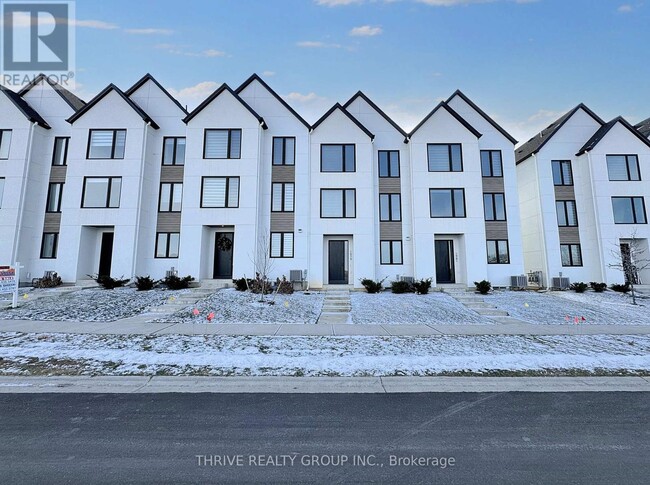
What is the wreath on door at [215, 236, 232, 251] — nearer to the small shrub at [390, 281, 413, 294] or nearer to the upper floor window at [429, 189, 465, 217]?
the small shrub at [390, 281, 413, 294]

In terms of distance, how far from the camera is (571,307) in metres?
13.1

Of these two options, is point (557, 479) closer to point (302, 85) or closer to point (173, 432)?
point (173, 432)

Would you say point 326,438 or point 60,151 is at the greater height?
point 60,151

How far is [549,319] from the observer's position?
11203mm

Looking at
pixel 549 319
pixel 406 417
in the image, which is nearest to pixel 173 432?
pixel 406 417

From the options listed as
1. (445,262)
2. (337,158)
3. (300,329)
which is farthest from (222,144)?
(445,262)

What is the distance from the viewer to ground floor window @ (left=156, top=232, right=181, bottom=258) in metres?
17.6

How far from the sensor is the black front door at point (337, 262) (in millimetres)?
18016

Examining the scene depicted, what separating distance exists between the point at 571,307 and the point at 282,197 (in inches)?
573

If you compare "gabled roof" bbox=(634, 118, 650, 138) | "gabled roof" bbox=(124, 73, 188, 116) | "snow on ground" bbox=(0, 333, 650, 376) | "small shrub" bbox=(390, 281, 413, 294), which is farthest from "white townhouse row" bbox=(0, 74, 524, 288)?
"gabled roof" bbox=(634, 118, 650, 138)

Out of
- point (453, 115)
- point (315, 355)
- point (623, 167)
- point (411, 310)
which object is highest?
point (453, 115)

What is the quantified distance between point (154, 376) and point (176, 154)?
15.9 meters

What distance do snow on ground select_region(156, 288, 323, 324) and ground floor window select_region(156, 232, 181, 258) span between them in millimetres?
5209

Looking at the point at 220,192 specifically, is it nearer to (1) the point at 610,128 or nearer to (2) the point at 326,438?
(2) the point at 326,438
